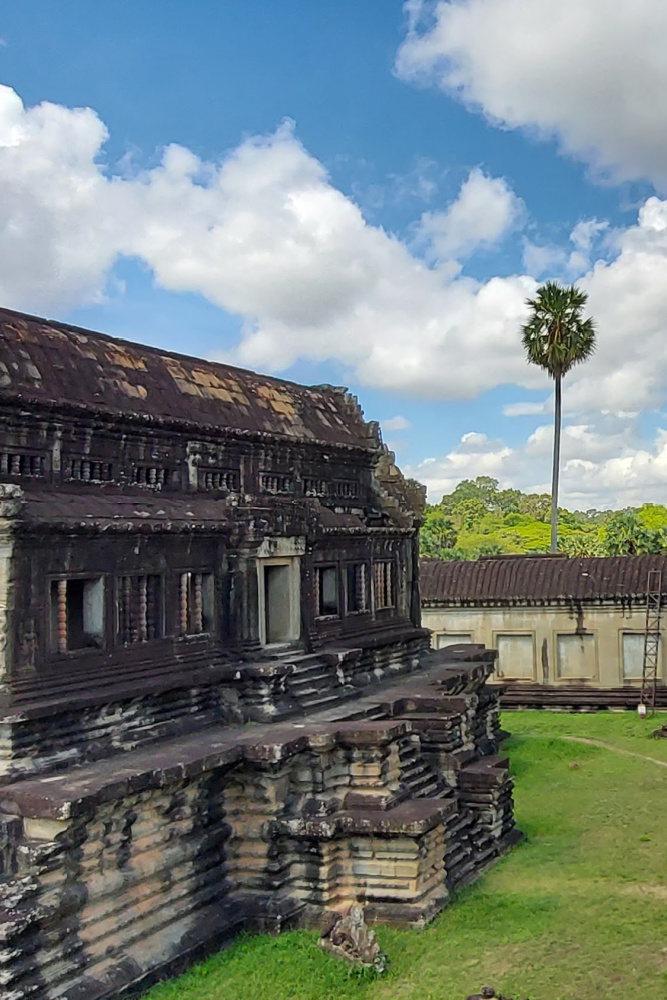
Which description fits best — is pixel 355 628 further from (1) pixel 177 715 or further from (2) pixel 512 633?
(2) pixel 512 633

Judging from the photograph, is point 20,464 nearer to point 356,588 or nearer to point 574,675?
point 356,588

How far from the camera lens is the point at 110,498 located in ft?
39.2

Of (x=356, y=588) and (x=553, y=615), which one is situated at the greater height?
(x=356, y=588)

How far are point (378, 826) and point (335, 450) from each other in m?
7.97

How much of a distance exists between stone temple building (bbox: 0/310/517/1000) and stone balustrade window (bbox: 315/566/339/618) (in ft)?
0.17

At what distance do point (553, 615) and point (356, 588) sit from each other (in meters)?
11.5

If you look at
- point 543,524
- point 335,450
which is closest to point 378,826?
point 335,450

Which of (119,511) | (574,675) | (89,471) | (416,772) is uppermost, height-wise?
(89,471)

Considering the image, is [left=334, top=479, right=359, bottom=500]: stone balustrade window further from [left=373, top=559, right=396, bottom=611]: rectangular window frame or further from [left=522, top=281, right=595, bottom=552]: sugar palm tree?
[left=522, top=281, right=595, bottom=552]: sugar palm tree

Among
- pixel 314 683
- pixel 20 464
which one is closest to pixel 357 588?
pixel 314 683

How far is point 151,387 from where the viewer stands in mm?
13812

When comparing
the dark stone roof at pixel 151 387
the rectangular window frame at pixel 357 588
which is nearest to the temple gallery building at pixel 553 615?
the dark stone roof at pixel 151 387

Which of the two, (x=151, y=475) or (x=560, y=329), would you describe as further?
(x=560, y=329)

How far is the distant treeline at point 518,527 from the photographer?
119 ft
